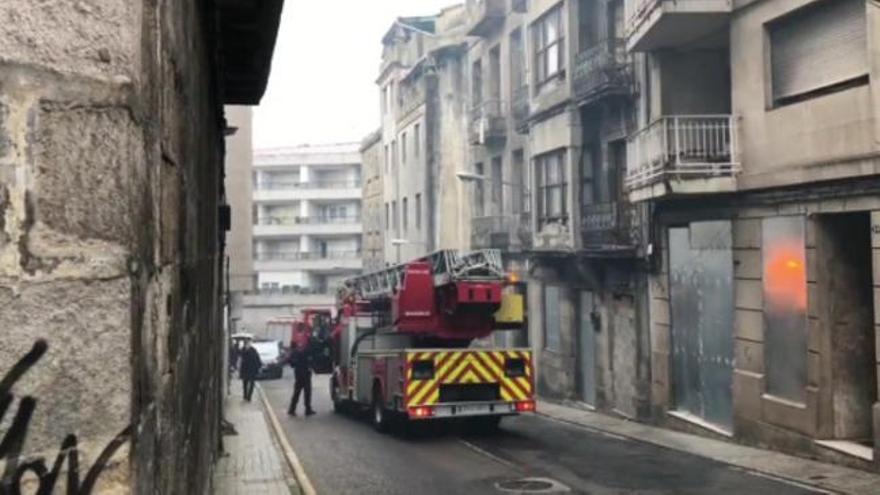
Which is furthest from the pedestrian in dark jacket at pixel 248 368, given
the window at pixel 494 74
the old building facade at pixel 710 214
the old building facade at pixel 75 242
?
the old building facade at pixel 75 242

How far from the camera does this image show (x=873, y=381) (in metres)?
14.5

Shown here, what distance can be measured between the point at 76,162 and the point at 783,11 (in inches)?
638

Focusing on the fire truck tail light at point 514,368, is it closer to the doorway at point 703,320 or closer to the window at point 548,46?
the doorway at point 703,320

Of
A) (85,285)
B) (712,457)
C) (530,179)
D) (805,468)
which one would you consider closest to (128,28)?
(85,285)

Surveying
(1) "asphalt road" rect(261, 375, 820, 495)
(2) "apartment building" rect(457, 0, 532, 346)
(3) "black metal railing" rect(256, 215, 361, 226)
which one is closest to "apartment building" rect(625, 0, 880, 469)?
(1) "asphalt road" rect(261, 375, 820, 495)

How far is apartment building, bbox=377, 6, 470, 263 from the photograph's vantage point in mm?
40906

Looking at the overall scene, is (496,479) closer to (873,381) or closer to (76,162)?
(873,381)

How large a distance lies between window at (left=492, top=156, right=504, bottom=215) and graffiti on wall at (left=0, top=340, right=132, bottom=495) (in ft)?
105

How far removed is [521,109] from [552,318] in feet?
23.9

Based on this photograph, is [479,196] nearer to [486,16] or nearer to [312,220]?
[486,16]

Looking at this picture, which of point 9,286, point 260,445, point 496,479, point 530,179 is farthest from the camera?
point 530,179

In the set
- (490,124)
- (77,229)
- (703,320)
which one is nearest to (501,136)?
(490,124)

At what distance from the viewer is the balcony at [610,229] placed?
22.3m

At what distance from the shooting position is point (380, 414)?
65.7 feet
